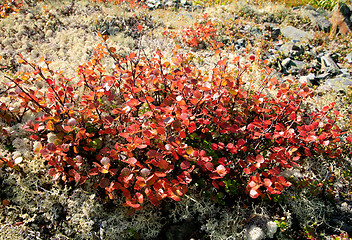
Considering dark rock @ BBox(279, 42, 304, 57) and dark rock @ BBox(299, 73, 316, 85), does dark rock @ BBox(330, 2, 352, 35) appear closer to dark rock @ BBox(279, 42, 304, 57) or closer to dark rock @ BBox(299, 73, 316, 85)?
dark rock @ BBox(279, 42, 304, 57)

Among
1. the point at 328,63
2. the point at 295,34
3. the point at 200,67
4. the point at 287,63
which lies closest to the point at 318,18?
the point at 295,34

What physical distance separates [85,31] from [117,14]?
52.2 inches

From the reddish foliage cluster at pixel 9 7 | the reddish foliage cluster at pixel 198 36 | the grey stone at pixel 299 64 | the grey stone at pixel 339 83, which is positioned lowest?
the grey stone at pixel 339 83

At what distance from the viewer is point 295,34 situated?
6012mm

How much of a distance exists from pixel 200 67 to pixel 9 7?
543 cm

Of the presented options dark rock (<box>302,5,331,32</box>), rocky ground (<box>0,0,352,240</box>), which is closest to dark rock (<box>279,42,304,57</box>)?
rocky ground (<box>0,0,352,240</box>)

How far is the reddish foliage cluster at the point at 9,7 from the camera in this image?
5809 mm

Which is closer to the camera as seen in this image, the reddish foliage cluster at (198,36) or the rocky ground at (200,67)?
the rocky ground at (200,67)

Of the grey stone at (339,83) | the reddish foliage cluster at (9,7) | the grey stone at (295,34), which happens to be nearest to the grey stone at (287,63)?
the grey stone at (339,83)

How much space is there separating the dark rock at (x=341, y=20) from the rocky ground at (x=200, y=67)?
3cm

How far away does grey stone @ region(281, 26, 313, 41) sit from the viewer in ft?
19.1

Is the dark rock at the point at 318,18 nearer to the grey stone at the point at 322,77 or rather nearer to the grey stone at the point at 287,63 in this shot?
the grey stone at the point at 287,63

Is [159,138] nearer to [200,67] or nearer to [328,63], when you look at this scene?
[200,67]

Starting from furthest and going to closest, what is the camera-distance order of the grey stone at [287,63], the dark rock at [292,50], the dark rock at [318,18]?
the dark rock at [318,18]
the dark rock at [292,50]
the grey stone at [287,63]
